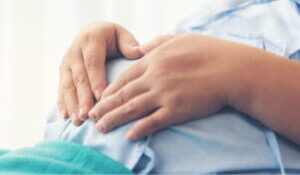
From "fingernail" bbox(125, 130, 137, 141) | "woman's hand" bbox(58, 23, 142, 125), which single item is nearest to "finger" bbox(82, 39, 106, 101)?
"woman's hand" bbox(58, 23, 142, 125)

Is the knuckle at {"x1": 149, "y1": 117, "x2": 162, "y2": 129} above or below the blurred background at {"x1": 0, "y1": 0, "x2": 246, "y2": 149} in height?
above

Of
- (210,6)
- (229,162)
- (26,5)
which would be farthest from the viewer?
(26,5)

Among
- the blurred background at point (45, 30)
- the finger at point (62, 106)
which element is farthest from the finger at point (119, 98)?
the blurred background at point (45, 30)

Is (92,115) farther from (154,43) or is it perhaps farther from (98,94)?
(154,43)

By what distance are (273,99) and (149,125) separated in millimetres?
176

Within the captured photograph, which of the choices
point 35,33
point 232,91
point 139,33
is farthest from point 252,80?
point 35,33

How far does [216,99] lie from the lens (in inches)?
21.4

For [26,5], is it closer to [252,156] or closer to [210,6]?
[210,6]

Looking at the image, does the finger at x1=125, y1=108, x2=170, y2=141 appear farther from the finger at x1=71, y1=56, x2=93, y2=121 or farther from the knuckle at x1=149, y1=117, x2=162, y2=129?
the finger at x1=71, y1=56, x2=93, y2=121

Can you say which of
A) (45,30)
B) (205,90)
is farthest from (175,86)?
(45,30)

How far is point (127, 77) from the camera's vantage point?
0.59 meters

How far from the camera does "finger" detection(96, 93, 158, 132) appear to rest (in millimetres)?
552

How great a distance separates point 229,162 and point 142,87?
162mm

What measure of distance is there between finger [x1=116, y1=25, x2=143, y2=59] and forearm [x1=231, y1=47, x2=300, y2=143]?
0.21m
